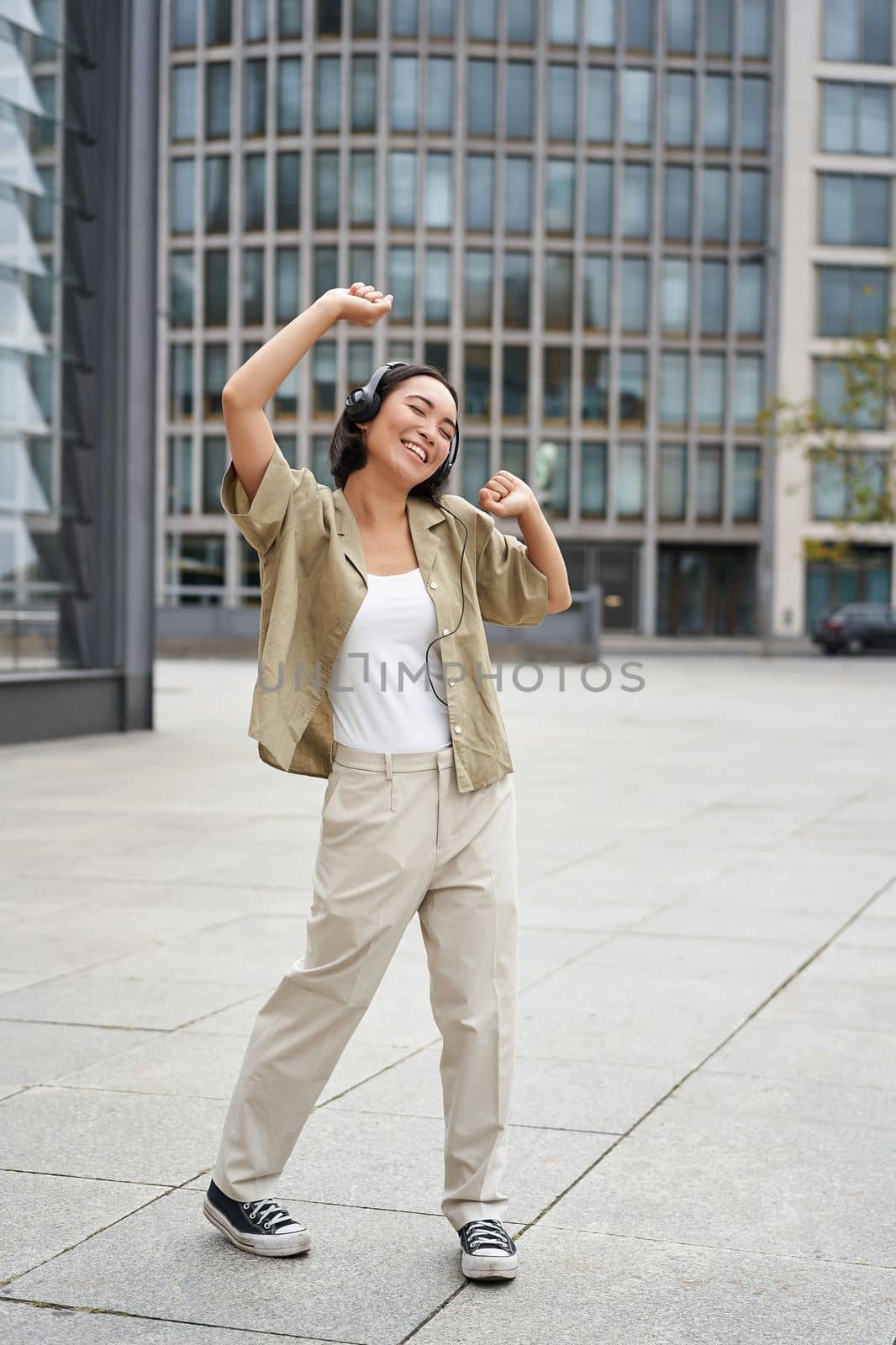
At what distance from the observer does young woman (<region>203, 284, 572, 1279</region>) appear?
348cm

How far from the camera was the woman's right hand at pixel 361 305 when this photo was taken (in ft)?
11.2

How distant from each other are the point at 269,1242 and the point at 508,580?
1.43 metres

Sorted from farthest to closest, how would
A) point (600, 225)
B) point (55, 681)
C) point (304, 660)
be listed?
point (600, 225), point (55, 681), point (304, 660)

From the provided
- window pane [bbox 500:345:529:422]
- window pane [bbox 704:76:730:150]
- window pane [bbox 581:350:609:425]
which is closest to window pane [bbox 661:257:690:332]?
window pane [bbox 581:350:609:425]

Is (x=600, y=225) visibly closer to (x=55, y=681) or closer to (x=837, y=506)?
(x=837, y=506)

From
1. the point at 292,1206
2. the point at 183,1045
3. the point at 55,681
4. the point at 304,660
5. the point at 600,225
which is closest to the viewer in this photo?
the point at 304,660

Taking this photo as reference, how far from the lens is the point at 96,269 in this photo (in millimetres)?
17031

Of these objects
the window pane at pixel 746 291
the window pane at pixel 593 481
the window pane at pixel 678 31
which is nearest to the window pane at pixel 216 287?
the window pane at pixel 593 481

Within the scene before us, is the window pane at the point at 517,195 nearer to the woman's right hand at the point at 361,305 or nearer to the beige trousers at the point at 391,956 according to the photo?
the woman's right hand at the point at 361,305

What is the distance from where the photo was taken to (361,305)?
3.43 metres

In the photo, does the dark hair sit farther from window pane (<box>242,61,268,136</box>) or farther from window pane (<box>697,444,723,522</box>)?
window pane (<box>242,61,268,136</box>)

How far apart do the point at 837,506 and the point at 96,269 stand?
51.6 meters

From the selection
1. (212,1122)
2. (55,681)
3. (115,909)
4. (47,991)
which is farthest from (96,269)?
(212,1122)

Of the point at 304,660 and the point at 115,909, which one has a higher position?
the point at 304,660
